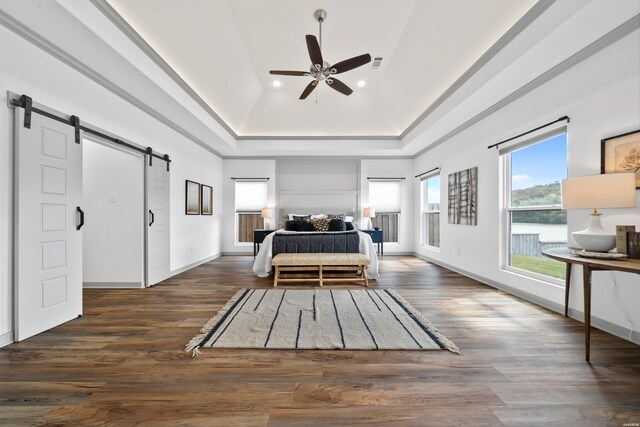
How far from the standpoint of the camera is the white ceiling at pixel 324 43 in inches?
106

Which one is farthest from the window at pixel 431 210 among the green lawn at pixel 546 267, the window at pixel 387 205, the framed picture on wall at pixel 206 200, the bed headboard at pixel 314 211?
the framed picture on wall at pixel 206 200

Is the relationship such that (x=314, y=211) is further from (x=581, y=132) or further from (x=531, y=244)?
(x=581, y=132)

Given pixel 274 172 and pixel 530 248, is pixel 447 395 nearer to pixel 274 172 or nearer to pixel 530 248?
pixel 530 248

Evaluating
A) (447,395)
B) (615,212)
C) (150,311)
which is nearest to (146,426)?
(447,395)

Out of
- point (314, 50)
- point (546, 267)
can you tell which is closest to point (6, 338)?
point (314, 50)

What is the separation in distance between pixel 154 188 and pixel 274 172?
3.12m

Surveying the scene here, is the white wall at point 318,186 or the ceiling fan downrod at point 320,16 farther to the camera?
the white wall at point 318,186

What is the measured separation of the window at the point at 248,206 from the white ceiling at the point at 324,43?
1873 mm

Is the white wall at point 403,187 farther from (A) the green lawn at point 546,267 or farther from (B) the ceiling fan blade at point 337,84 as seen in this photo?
(B) the ceiling fan blade at point 337,84

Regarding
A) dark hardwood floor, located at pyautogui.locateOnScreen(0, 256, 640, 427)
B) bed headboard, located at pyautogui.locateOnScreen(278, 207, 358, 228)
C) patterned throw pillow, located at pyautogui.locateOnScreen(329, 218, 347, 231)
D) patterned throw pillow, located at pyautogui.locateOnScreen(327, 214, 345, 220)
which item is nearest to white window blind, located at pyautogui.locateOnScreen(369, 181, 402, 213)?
bed headboard, located at pyautogui.locateOnScreen(278, 207, 358, 228)

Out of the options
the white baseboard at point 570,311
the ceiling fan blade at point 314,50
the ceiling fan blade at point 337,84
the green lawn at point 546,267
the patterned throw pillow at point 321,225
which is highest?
the ceiling fan blade at point 314,50

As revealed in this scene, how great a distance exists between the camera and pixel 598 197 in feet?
6.18

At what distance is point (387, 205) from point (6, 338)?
6.47 meters

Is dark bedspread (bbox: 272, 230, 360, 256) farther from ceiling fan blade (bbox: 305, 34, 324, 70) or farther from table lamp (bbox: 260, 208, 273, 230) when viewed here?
ceiling fan blade (bbox: 305, 34, 324, 70)
